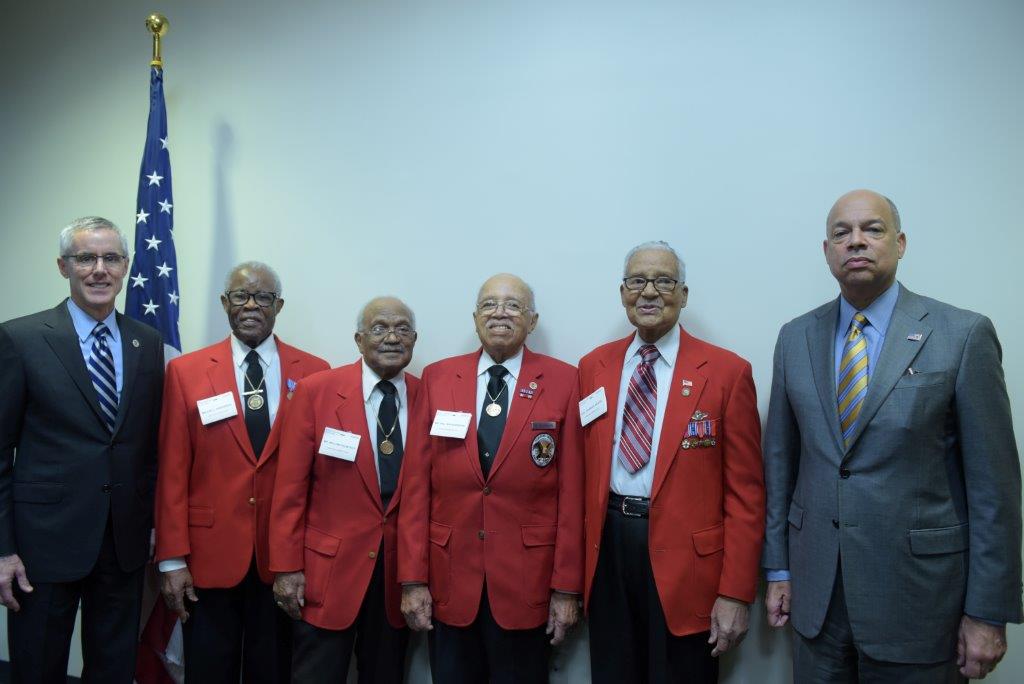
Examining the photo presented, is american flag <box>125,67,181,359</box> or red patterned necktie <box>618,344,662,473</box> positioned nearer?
red patterned necktie <box>618,344,662,473</box>

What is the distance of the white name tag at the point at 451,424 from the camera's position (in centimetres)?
255

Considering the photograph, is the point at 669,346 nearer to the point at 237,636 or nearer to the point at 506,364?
the point at 506,364

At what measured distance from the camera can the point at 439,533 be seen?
8.43ft

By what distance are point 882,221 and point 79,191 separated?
423 cm

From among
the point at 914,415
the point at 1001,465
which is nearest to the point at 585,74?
the point at 914,415

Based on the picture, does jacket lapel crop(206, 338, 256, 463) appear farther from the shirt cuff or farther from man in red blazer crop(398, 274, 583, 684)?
man in red blazer crop(398, 274, 583, 684)

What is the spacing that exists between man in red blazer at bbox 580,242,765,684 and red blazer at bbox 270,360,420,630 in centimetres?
80

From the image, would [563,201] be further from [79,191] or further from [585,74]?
[79,191]

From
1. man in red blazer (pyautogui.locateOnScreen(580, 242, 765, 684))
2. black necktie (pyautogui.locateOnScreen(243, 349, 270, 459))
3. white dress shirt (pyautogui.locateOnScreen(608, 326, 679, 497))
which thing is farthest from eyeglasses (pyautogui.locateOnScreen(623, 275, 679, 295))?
black necktie (pyautogui.locateOnScreen(243, 349, 270, 459))

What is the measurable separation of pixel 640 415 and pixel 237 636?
6.35 feet

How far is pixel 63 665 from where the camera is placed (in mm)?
2639

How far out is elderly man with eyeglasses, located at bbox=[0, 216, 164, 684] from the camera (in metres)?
2.57

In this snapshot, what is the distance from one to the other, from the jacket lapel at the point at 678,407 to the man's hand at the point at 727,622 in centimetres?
44

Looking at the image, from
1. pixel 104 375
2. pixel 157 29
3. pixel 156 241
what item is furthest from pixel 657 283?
pixel 157 29
